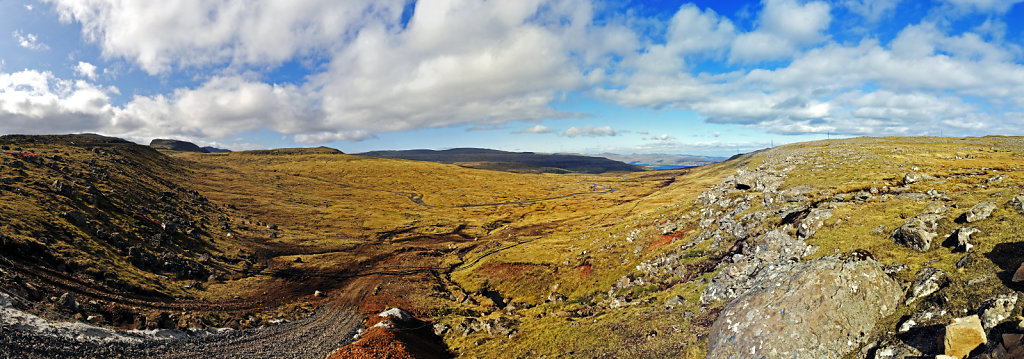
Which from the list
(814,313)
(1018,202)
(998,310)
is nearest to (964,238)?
(1018,202)

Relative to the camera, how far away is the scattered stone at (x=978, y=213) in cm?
1991

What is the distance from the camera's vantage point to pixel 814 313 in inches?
658

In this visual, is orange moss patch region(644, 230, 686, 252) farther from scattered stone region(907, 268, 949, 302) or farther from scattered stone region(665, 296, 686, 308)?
scattered stone region(907, 268, 949, 302)

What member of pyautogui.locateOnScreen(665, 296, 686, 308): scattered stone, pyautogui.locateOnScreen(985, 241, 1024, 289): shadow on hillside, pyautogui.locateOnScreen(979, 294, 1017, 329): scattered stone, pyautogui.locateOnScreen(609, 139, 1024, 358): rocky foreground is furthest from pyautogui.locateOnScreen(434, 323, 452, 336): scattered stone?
pyautogui.locateOnScreen(985, 241, 1024, 289): shadow on hillside

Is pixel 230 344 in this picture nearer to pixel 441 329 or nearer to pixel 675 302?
pixel 441 329

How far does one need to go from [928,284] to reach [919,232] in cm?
526

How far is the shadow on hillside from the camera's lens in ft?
46.7

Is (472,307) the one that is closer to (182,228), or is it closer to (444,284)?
(444,284)

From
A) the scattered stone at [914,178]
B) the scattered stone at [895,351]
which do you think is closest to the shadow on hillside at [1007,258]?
the scattered stone at [895,351]

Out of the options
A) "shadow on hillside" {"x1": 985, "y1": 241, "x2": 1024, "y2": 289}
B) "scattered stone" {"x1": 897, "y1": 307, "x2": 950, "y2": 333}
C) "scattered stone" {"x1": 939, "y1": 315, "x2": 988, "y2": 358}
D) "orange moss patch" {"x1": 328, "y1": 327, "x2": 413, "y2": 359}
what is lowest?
"orange moss patch" {"x1": 328, "y1": 327, "x2": 413, "y2": 359}

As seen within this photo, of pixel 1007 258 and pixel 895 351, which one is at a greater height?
pixel 1007 258

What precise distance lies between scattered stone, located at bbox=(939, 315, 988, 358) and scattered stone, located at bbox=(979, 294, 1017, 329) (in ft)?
1.51

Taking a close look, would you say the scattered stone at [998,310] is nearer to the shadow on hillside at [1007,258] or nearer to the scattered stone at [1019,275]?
the scattered stone at [1019,275]

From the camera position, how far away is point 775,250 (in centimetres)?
2719
